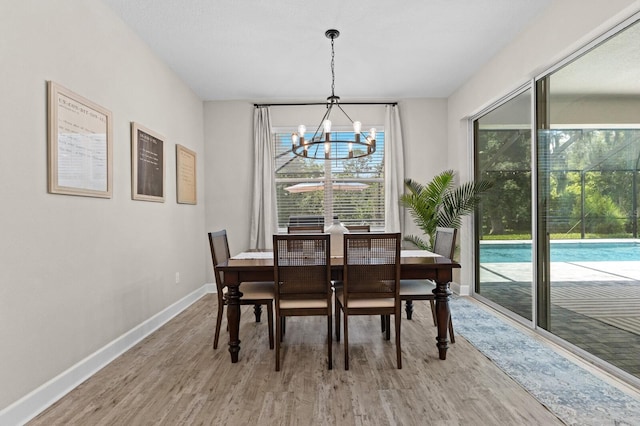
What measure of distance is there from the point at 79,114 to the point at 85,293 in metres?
1.19

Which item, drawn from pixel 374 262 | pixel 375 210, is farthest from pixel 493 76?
pixel 374 262

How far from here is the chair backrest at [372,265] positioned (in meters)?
2.38

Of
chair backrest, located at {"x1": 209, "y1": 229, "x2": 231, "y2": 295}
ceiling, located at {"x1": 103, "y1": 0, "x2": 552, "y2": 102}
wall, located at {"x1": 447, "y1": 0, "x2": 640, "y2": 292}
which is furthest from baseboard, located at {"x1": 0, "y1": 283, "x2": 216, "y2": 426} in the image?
wall, located at {"x1": 447, "y1": 0, "x2": 640, "y2": 292}

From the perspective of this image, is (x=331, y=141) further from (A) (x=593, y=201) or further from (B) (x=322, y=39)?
(A) (x=593, y=201)

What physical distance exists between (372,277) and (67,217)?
201cm

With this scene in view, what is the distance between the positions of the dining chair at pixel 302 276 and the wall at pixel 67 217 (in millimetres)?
1291

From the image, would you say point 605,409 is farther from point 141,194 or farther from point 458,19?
point 141,194

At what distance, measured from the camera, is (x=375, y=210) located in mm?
5098

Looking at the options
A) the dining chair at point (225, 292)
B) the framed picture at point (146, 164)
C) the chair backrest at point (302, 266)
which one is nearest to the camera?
the chair backrest at point (302, 266)

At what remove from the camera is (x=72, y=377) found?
223 cm

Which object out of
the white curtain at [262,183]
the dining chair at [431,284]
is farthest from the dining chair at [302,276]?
the white curtain at [262,183]

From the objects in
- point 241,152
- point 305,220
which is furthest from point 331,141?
point 241,152

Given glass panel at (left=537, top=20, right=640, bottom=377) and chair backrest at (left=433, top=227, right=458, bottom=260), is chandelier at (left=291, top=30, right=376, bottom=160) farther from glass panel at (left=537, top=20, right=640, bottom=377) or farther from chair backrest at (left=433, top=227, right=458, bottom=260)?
glass panel at (left=537, top=20, right=640, bottom=377)

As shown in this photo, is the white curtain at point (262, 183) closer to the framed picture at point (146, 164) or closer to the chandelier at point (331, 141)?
the chandelier at point (331, 141)
